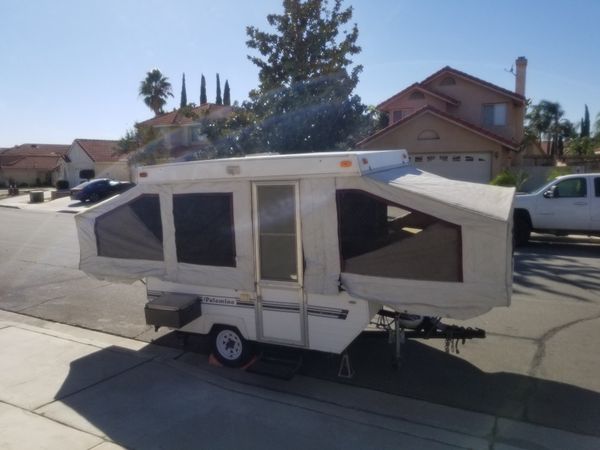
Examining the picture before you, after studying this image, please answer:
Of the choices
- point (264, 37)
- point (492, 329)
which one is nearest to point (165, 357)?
point (492, 329)

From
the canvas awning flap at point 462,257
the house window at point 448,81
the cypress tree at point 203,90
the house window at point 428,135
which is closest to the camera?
the canvas awning flap at point 462,257

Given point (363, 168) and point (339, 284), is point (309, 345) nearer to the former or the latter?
point (339, 284)

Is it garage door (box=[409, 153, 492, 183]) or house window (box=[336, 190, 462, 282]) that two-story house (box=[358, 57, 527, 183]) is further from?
house window (box=[336, 190, 462, 282])

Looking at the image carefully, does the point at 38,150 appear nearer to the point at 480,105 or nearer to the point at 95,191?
the point at 95,191

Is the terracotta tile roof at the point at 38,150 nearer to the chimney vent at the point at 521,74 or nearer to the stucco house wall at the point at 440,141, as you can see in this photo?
the stucco house wall at the point at 440,141

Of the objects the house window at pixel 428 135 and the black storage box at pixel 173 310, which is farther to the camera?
the house window at pixel 428 135

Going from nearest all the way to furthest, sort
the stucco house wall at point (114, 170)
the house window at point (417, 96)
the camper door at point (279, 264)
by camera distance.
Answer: the camper door at point (279, 264) → the house window at point (417, 96) → the stucco house wall at point (114, 170)

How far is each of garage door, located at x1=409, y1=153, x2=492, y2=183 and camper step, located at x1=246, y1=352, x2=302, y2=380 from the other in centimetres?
2037

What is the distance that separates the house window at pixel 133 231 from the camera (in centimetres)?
651

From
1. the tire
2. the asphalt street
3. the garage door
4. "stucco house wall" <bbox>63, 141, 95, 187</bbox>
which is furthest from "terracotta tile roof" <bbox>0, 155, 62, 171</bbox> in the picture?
the tire

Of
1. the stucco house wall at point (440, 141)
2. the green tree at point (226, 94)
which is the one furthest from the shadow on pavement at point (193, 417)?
the green tree at point (226, 94)

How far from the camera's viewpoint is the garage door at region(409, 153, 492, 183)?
24.8 m

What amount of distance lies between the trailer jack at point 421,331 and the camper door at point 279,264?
1.03m

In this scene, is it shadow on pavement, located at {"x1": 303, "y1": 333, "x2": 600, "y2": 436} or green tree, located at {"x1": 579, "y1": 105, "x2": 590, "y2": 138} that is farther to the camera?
green tree, located at {"x1": 579, "y1": 105, "x2": 590, "y2": 138}
